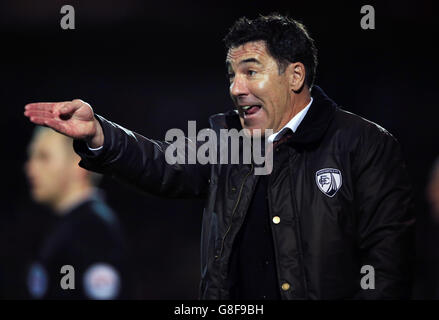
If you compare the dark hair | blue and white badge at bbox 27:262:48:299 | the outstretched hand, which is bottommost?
blue and white badge at bbox 27:262:48:299

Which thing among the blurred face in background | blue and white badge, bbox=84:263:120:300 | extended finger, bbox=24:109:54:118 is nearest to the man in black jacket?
extended finger, bbox=24:109:54:118

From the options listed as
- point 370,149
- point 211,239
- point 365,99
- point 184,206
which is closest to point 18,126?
point 184,206

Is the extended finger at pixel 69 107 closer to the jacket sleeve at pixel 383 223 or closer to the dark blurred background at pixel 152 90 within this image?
the jacket sleeve at pixel 383 223

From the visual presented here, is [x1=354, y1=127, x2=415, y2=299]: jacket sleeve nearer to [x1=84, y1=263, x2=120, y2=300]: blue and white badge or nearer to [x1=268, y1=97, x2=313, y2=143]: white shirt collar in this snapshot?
[x1=268, y1=97, x2=313, y2=143]: white shirt collar

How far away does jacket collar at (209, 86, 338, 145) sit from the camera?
195 centimetres

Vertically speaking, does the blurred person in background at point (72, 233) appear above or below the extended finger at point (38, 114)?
below

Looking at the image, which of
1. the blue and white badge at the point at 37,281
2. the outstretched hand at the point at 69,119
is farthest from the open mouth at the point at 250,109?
the blue and white badge at the point at 37,281

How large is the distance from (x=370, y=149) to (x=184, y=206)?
8.19 feet

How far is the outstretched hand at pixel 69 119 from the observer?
1831mm

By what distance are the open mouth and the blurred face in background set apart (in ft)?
7.73

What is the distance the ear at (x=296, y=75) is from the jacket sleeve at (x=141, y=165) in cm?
42

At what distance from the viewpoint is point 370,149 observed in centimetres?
193

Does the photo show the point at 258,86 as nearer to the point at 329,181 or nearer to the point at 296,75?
the point at 296,75
